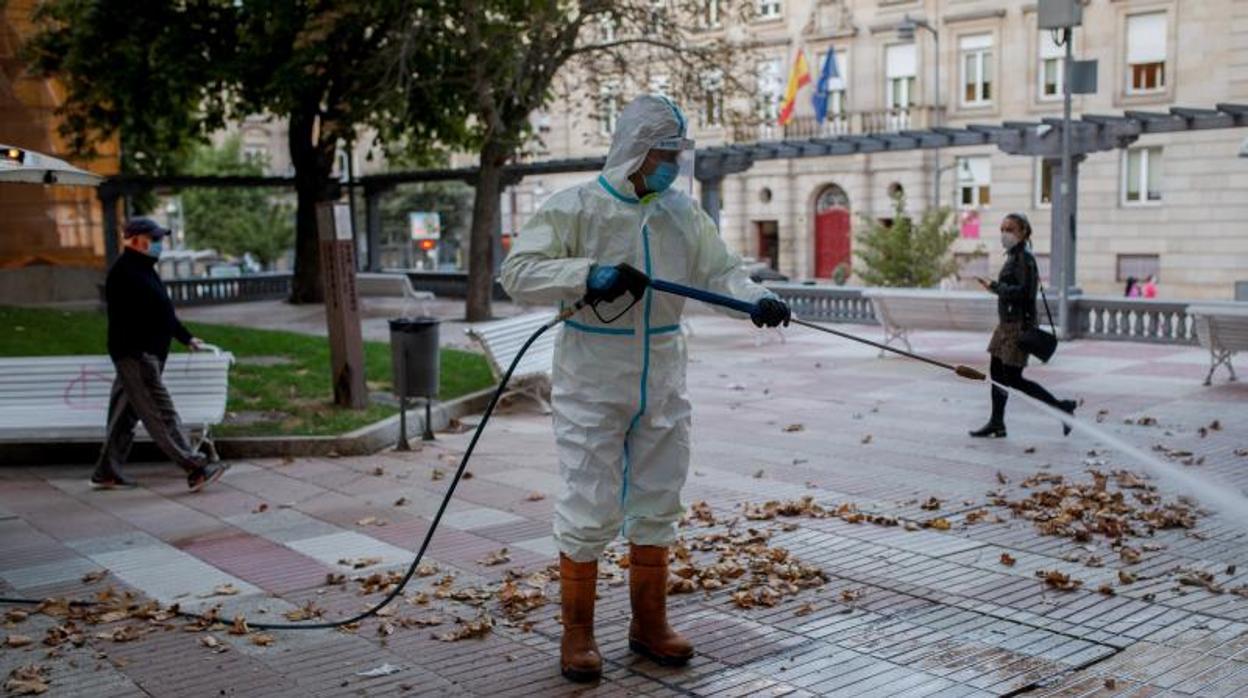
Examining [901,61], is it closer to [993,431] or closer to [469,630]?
[993,431]

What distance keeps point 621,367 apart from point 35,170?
4089 mm

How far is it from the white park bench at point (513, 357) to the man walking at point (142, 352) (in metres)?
3.64

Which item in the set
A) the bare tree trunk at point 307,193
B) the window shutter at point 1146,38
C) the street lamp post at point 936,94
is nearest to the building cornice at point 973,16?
the street lamp post at point 936,94

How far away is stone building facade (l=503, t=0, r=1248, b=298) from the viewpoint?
33.7 m

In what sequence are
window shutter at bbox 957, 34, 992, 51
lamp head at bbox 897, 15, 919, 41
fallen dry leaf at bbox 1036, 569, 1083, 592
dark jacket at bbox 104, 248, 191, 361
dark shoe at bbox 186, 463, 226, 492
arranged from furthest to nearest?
window shutter at bbox 957, 34, 992, 51
lamp head at bbox 897, 15, 919, 41
dark shoe at bbox 186, 463, 226, 492
dark jacket at bbox 104, 248, 191, 361
fallen dry leaf at bbox 1036, 569, 1083, 592

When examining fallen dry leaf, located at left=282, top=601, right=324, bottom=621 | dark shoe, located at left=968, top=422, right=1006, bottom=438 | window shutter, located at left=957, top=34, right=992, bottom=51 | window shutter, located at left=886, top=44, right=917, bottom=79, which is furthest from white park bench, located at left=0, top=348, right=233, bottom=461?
window shutter, located at left=886, top=44, right=917, bottom=79

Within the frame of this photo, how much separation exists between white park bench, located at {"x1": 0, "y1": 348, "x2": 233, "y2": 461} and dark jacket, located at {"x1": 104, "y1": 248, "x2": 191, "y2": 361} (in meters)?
1.01

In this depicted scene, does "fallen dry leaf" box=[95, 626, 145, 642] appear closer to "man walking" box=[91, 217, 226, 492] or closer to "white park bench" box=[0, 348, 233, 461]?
"man walking" box=[91, 217, 226, 492]

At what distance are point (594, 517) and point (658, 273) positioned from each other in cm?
99

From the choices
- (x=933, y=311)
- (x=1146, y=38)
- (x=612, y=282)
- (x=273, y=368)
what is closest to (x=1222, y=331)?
(x=933, y=311)

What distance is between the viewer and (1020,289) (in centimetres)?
986

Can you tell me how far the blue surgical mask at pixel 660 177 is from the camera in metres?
4.93

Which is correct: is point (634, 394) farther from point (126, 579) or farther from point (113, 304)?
point (113, 304)

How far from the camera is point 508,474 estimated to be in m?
9.11
